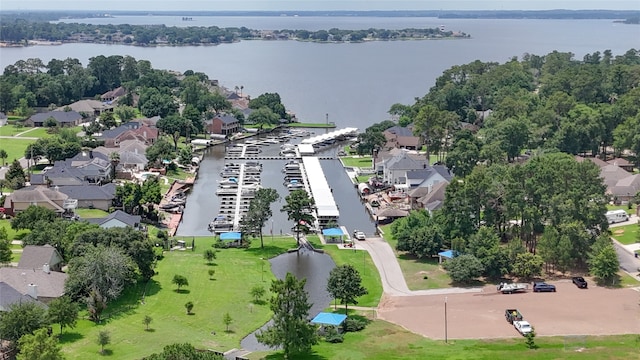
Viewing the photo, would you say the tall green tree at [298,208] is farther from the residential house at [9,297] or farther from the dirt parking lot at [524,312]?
the residential house at [9,297]

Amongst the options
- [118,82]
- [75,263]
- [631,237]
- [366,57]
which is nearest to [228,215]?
[75,263]

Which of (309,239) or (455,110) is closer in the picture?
(309,239)

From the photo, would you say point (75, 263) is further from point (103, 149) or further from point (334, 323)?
point (103, 149)

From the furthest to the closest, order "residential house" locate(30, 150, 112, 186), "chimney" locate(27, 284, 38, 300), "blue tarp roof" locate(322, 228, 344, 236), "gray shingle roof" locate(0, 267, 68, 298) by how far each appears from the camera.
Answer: "residential house" locate(30, 150, 112, 186) → "blue tarp roof" locate(322, 228, 344, 236) → "gray shingle roof" locate(0, 267, 68, 298) → "chimney" locate(27, 284, 38, 300)

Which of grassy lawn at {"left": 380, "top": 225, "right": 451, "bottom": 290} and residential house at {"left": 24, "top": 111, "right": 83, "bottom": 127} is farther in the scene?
residential house at {"left": 24, "top": 111, "right": 83, "bottom": 127}

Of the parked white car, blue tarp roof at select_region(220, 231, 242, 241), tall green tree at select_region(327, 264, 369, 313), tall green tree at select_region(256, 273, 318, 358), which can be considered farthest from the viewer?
blue tarp roof at select_region(220, 231, 242, 241)

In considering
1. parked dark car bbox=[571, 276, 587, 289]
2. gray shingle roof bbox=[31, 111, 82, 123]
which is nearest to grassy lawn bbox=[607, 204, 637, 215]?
parked dark car bbox=[571, 276, 587, 289]

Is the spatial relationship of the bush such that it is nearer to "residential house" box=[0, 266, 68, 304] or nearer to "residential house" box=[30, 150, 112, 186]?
"residential house" box=[0, 266, 68, 304]

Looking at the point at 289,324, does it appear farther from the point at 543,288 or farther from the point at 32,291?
the point at 543,288
